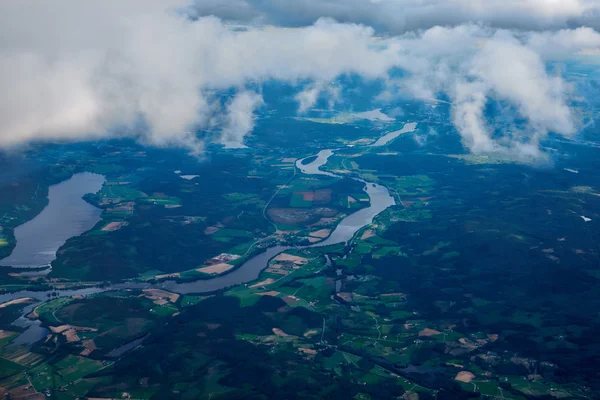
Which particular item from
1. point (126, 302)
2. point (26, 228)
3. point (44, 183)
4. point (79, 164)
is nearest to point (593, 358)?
point (126, 302)

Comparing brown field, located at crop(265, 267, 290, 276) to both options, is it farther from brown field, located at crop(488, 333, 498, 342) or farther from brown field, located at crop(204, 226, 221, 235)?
brown field, located at crop(488, 333, 498, 342)

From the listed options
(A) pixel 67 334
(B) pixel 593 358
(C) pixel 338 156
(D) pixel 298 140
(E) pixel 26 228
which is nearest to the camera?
(B) pixel 593 358

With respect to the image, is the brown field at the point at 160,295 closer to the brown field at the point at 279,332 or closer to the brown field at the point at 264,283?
the brown field at the point at 264,283

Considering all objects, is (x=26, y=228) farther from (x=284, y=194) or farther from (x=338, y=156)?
(x=338, y=156)

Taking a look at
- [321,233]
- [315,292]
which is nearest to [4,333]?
[315,292]

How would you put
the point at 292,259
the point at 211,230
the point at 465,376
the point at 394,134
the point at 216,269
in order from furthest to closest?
the point at 394,134 < the point at 211,230 < the point at 292,259 < the point at 216,269 < the point at 465,376

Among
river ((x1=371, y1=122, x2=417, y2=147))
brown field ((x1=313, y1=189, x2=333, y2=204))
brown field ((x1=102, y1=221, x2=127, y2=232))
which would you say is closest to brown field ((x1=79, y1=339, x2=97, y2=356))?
brown field ((x1=102, y1=221, x2=127, y2=232))

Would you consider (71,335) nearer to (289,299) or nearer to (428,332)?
(289,299)
